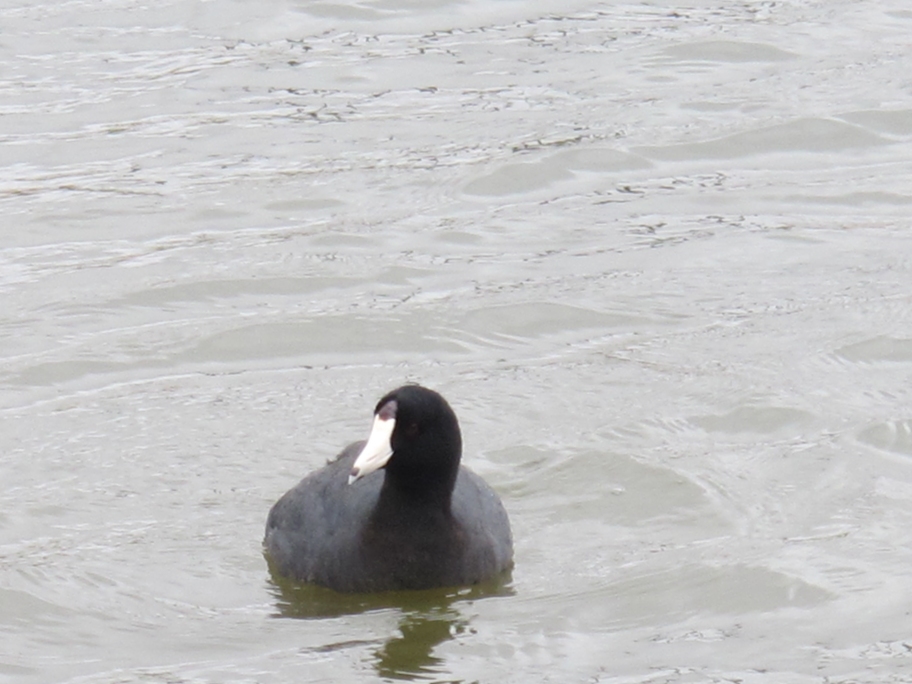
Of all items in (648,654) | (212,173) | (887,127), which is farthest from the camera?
(887,127)

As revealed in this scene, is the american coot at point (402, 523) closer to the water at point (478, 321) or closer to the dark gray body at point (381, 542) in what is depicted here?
the dark gray body at point (381, 542)

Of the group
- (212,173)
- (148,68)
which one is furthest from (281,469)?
(148,68)

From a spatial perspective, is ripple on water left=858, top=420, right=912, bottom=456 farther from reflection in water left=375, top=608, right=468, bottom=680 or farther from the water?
reflection in water left=375, top=608, right=468, bottom=680

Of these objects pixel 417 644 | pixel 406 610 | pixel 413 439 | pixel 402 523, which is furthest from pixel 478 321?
pixel 417 644

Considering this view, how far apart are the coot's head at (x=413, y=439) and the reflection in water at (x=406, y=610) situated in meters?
0.46

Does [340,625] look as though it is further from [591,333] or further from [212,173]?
[212,173]

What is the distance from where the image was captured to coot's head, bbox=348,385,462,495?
735 centimetres

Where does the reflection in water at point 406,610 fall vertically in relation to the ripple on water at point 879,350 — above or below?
below

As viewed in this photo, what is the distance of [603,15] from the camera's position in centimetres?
1567

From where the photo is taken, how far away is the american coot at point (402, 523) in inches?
293

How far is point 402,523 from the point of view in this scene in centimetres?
766

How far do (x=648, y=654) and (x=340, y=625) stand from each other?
117cm

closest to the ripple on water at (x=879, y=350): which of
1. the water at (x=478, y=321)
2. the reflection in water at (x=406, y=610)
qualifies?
the water at (x=478, y=321)

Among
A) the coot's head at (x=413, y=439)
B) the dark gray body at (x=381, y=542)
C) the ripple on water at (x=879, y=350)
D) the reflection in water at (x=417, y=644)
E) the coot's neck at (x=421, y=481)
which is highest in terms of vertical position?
the coot's head at (x=413, y=439)
